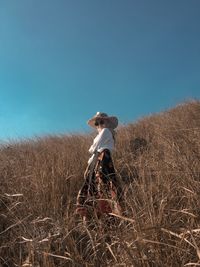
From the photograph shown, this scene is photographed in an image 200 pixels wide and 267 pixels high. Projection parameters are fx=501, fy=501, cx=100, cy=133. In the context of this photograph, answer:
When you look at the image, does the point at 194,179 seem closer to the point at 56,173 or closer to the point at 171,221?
the point at 171,221

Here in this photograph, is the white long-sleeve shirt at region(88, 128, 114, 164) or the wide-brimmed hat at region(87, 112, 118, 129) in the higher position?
the wide-brimmed hat at region(87, 112, 118, 129)

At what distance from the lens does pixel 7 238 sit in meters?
4.19

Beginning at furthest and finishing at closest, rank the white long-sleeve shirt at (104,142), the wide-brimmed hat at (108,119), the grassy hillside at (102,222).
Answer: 1. the wide-brimmed hat at (108,119)
2. the white long-sleeve shirt at (104,142)
3. the grassy hillside at (102,222)

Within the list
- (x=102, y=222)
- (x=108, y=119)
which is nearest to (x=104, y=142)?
(x=108, y=119)

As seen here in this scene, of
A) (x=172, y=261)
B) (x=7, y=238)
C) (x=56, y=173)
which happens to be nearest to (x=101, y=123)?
(x=56, y=173)

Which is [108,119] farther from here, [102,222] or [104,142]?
[102,222]

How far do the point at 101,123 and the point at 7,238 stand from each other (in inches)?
97.7

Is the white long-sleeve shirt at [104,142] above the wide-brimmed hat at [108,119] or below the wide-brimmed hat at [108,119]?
below

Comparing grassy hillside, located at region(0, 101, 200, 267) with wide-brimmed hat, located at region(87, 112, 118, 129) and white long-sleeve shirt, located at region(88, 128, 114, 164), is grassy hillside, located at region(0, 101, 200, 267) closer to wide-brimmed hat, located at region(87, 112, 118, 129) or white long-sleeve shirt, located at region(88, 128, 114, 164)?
white long-sleeve shirt, located at region(88, 128, 114, 164)

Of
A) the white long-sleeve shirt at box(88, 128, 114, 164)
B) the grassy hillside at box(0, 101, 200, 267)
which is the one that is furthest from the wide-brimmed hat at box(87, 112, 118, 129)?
the grassy hillside at box(0, 101, 200, 267)

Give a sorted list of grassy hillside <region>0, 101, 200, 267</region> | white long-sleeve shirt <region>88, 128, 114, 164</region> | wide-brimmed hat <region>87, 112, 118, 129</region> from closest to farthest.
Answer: grassy hillside <region>0, 101, 200, 267</region>, white long-sleeve shirt <region>88, 128, 114, 164</region>, wide-brimmed hat <region>87, 112, 118, 129</region>

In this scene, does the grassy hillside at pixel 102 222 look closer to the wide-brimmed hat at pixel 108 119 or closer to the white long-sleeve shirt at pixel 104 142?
the white long-sleeve shirt at pixel 104 142

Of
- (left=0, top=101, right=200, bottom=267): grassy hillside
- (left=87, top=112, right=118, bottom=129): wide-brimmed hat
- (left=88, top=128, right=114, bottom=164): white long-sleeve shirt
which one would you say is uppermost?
(left=87, top=112, right=118, bottom=129): wide-brimmed hat

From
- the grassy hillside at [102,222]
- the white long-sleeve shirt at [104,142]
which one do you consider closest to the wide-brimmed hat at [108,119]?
the white long-sleeve shirt at [104,142]
